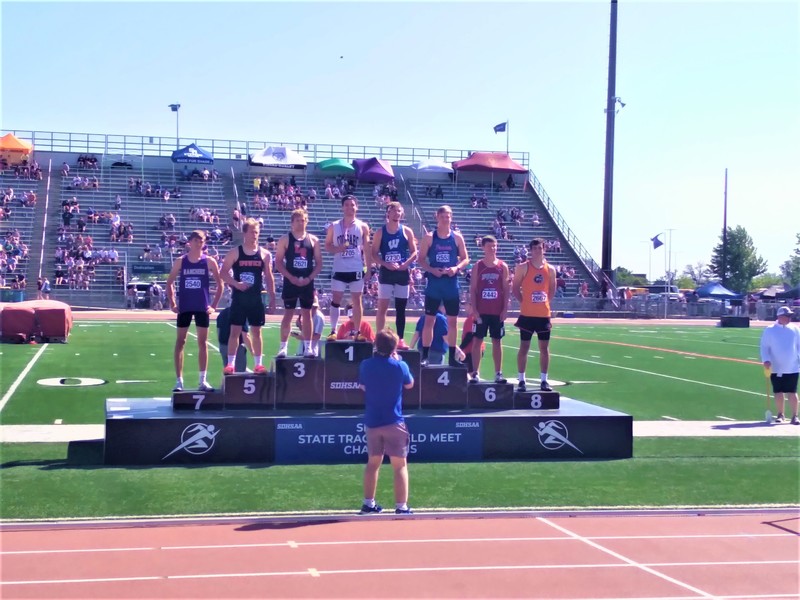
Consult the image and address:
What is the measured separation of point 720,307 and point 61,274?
1297 inches

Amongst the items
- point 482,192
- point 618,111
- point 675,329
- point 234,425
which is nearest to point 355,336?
point 234,425

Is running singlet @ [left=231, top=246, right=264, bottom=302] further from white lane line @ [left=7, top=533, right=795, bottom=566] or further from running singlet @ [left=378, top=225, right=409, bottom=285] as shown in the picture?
white lane line @ [left=7, top=533, right=795, bottom=566]

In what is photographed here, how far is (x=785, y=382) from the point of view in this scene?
14070 millimetres

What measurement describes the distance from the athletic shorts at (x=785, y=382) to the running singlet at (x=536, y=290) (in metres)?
4.21

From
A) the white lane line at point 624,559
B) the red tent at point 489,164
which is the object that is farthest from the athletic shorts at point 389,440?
the red tent at point 489,164

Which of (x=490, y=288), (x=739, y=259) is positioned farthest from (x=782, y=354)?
(x=739, y=259)

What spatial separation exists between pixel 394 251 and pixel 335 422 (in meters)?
2.20

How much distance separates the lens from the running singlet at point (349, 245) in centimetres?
1152

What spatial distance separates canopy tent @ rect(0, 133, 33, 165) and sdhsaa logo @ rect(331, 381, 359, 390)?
135ft

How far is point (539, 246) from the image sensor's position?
39.3 feet

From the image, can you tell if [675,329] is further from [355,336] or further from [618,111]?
[355,336]

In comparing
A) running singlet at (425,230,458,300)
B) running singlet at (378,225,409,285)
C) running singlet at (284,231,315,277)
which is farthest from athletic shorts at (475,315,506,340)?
running singlet at (284,231,315,277)

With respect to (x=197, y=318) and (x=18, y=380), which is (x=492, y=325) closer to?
(x=197, y=318)

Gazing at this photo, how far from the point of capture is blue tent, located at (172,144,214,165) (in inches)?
1970
